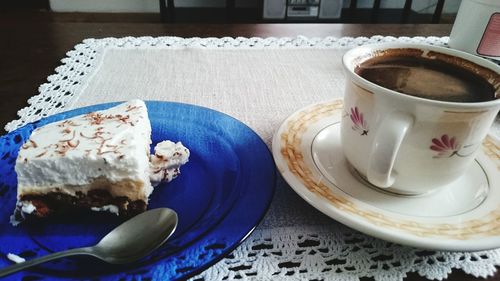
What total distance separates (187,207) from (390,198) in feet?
0.72

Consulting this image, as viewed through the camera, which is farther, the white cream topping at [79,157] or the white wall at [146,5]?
the white wall at [146,5]

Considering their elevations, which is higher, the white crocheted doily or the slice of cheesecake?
the slice of cheesecake

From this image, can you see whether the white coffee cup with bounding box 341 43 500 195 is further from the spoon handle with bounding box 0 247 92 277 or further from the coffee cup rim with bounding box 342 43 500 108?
the spoon handle with bounding box 0 247 92 277

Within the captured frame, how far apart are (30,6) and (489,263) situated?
3468 millimetres

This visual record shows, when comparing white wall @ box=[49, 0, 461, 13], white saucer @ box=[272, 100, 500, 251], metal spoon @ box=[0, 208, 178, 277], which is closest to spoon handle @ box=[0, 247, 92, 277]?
metal spoon @ box=[0, 208, 178, 277]

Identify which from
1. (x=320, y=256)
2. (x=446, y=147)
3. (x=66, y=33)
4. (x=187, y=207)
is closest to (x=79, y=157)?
(x=187, y=207)

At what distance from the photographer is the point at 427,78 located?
0.44 meters

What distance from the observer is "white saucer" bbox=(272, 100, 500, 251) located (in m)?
0.34

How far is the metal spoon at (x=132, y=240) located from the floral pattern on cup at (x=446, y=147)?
0.27m

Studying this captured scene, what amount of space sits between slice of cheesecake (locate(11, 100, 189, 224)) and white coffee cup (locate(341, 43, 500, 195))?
0.24 m

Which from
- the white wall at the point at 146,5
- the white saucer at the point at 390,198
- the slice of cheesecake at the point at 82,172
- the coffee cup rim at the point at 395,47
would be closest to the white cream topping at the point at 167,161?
the slice of cheesecake at the point at 82,172

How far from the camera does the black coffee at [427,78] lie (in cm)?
41

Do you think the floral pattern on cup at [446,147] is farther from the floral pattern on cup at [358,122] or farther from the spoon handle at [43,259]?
the spoon handle at [43,259]

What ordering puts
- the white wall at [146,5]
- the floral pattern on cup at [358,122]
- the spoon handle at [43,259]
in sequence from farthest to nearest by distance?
the white wall at [146,5]
the floral pattern on cup at [358,122]
the spoon handle at [43,259]
